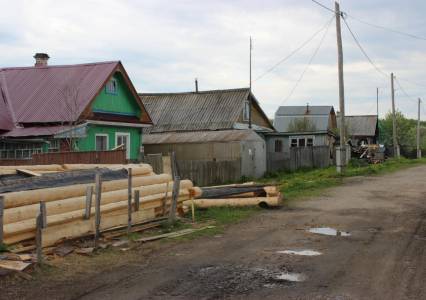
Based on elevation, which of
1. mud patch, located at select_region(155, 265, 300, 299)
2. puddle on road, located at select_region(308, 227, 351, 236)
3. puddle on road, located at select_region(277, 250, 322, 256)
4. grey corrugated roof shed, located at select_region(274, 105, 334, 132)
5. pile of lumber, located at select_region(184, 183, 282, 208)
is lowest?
mud patch, located at select_region(155, 265, 300, 299)

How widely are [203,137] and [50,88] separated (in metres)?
8.48

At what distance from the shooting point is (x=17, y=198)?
27.7 ft

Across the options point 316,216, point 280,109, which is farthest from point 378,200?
point 280,109

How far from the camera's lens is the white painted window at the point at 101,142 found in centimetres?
2297

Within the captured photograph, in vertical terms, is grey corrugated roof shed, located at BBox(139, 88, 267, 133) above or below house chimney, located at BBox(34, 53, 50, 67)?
below

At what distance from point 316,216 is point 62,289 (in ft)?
24.7

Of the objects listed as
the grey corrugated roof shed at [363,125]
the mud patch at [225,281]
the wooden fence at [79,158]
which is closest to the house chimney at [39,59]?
the wooden fence at [79,158]

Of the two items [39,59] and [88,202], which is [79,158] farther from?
[39,59]

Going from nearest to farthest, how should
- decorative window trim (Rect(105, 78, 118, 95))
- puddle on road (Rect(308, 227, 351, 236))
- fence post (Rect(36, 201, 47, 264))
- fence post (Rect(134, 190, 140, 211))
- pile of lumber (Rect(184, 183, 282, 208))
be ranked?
fence post (Rect(36, 201, 47, 264)) → puddle on road (Rect(308, 227, 351, 236)) → fence post (Rect(134, 190, 140, 211)) → pile of lumber (Rect(184, 183, 282, 208)) → decorative window trim (Rect(105, 78, 118, 95))

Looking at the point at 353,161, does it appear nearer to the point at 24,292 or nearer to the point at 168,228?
the point at 168,228

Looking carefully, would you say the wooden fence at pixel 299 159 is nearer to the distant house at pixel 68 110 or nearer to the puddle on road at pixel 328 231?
the distant house at pixel 68 110

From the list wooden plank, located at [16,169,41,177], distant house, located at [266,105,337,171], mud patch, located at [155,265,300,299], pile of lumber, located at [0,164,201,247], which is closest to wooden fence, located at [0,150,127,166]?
pile of lumber, located at [0,164,201,247]

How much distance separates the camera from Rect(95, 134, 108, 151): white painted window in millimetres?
22969

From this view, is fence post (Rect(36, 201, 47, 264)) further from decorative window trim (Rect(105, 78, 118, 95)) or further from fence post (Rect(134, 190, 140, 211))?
decorative window trim (Rect(105, 78, 118, 95))
